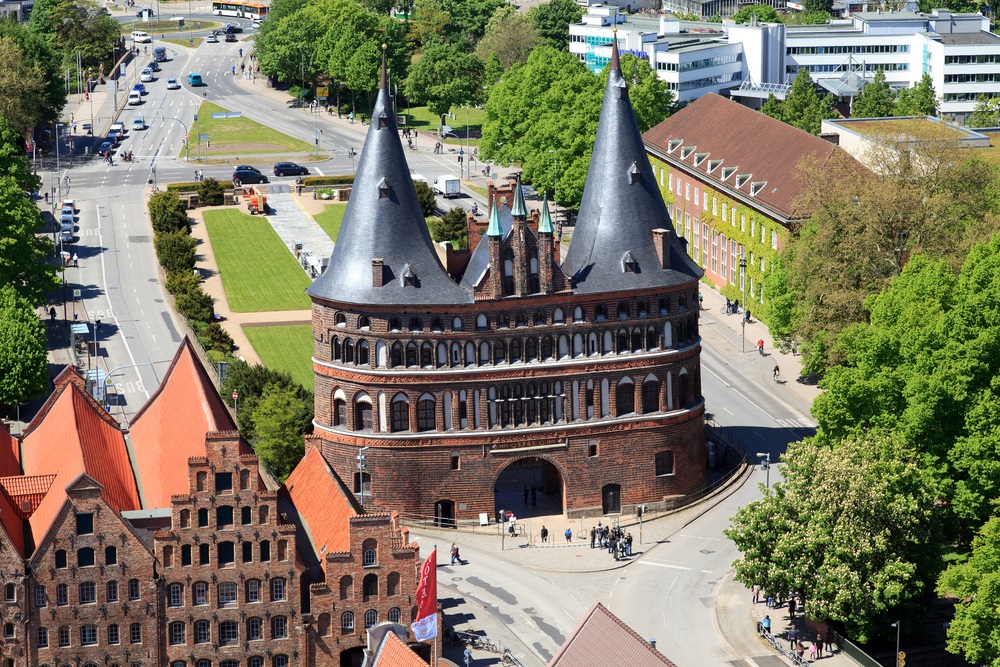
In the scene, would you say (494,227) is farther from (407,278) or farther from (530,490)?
(530,490)

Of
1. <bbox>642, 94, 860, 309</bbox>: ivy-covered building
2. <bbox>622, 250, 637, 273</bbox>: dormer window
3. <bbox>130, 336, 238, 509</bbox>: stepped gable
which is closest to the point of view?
<bbox>130, 336, 238, 509</bbox>: stepped gable

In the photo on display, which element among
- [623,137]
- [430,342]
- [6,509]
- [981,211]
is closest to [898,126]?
[981,211]

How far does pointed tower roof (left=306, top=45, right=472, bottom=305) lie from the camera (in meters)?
120

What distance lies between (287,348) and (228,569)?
6372cm

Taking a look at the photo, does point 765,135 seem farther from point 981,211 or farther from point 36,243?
point 36,243

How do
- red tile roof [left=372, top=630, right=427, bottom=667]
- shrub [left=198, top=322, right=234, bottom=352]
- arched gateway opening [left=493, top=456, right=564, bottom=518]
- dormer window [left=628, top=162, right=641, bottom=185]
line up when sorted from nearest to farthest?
red tile roof [left=372, top=630, right=427, bottom=667], dormer window [left=628, top=162, right=641, bottom=185], arched gateway opening [left=493, top=456, right=564, bottom=518], shrub [left=198, top=322, right=234, bottom=352]

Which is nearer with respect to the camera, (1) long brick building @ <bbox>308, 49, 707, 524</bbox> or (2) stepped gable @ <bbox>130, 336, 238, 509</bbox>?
(2) stepped gable @ <bbox>130, 336, 238, 509</bbox>

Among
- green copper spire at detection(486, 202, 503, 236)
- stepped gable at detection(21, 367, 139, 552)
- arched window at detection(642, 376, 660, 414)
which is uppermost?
green copper spire at detection(486, 202, 503, 236)

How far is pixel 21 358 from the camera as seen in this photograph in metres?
142

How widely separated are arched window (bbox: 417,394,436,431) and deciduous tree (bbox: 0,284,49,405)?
114ft

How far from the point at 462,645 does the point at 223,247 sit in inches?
3839

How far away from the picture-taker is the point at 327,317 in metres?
123

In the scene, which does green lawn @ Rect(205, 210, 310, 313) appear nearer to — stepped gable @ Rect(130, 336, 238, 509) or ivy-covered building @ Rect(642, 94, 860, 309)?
ivy-covered building @ Rect(642, 94, 860, 309)

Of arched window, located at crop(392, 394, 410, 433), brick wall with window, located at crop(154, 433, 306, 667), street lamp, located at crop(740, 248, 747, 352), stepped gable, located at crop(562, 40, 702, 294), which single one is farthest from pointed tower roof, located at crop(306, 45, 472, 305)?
street lamp, located at crop(740, 248, 747, 352)
